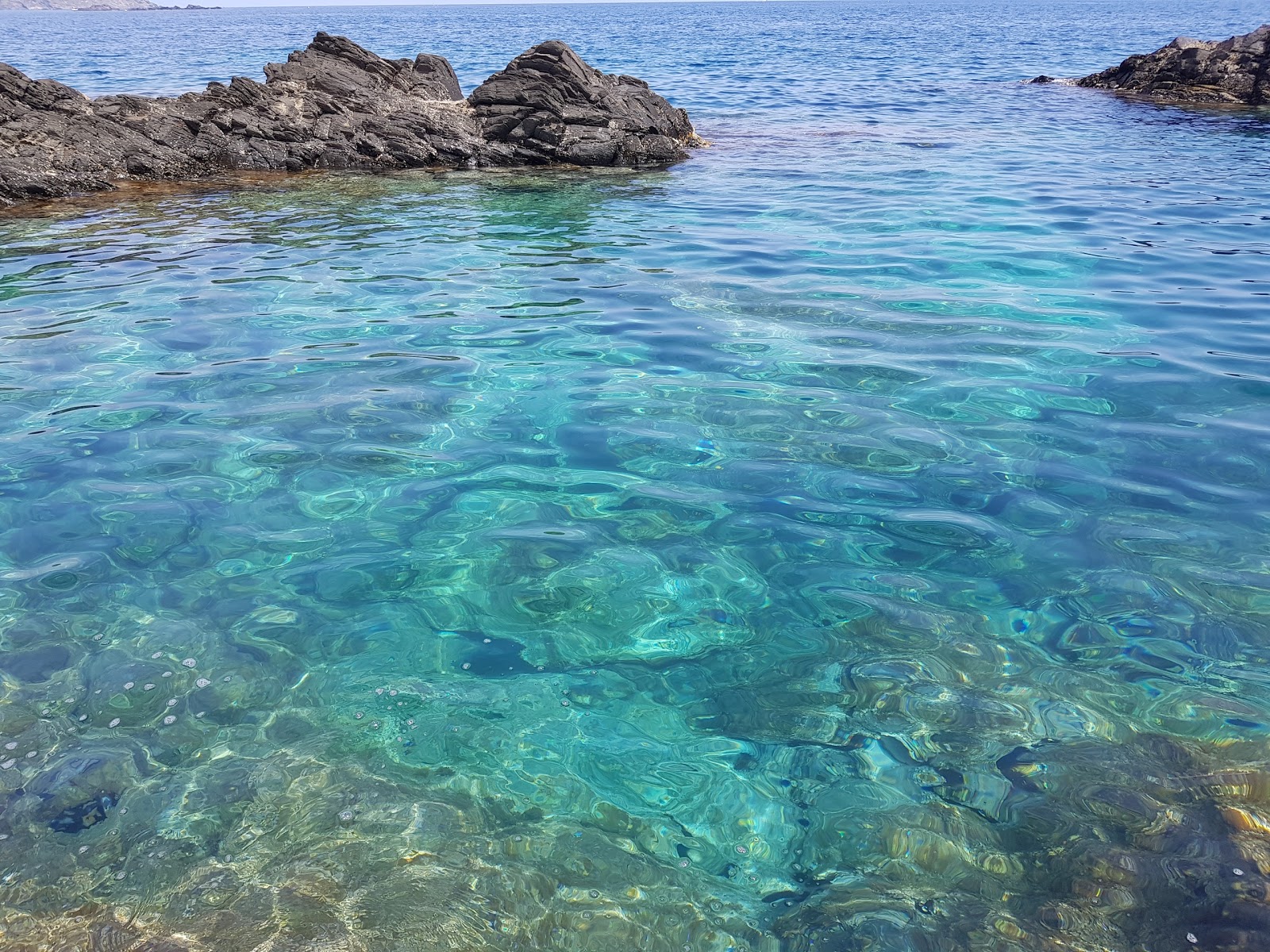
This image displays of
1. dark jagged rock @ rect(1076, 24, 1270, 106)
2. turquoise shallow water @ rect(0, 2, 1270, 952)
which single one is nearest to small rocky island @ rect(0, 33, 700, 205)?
turquoise shallow water @ rect(0, 2, 1270, 952)

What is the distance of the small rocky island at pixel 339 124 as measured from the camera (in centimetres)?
1667

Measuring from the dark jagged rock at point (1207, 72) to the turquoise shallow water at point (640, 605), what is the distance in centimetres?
1998

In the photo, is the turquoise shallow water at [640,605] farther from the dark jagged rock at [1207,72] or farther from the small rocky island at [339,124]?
the dark jagged rock at [1207,72]

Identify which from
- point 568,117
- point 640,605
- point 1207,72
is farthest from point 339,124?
point 1207,72

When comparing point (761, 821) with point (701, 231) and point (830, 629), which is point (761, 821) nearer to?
point (830, 629)

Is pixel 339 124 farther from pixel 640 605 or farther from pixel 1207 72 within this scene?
pixel 1207 72

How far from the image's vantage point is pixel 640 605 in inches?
190

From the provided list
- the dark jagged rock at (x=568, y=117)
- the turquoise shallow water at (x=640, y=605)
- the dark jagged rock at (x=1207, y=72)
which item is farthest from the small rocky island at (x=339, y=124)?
the dark jagged rock at (x=1207, y=72)

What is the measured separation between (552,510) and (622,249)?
7468 mm

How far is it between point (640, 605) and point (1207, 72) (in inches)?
1227

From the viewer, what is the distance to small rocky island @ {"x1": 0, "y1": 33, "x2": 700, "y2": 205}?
16.7 metres

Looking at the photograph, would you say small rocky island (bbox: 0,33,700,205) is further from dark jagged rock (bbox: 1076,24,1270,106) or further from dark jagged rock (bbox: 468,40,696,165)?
dark jagged rock (bbox: 1076,24,1270,106)

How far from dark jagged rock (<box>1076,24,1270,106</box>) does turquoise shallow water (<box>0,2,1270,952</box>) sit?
1998cm

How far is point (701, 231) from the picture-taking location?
1305 cm
